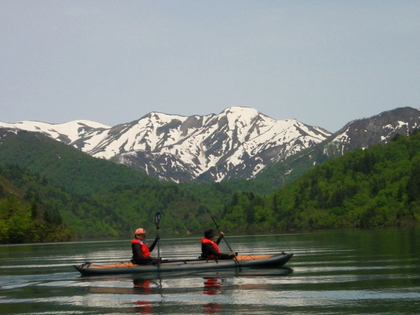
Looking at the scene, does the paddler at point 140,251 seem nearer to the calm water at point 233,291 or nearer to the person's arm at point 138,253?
the person's arm at point 138,253

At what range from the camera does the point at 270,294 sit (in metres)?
36.0

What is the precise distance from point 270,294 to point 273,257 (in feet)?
45.3

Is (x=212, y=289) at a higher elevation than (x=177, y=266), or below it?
below

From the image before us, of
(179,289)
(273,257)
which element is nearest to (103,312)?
(179,289)

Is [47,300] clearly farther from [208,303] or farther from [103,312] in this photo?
[208,303]

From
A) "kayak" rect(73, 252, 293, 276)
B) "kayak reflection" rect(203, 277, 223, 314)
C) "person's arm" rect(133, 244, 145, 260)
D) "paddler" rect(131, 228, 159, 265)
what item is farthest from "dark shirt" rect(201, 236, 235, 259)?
"person's arm" rect(133, 244, 145, 260)

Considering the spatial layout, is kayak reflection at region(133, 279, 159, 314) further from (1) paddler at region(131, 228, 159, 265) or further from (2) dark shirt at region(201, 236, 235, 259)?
(2) dark shirt at region(201, 236, 235, 259)

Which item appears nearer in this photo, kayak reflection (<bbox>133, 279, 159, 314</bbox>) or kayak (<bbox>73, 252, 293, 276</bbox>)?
kayak reflection (<bbox>133, 279, 159, 314</bbox>)

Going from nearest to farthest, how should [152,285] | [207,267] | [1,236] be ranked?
[152,285] → [207,267] → [1,236]

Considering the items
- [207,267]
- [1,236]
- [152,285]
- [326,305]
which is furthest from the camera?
[1,236]

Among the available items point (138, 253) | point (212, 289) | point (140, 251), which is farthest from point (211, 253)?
point (212, 289)

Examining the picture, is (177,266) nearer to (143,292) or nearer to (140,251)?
(140,251)

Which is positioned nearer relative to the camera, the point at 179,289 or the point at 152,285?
the point at 179,289

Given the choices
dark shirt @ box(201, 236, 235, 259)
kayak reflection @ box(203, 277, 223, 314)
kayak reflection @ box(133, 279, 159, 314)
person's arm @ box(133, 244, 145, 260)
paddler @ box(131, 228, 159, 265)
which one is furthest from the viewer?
dark shirt @ box(201, 236, 235, 259)
